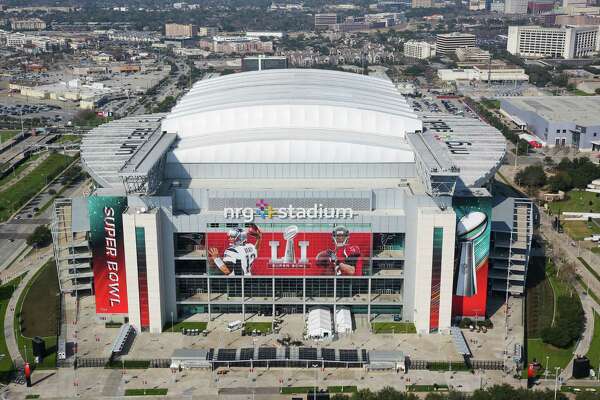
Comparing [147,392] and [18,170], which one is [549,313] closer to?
[147,392]

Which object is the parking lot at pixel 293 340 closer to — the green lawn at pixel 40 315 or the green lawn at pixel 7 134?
the green lawn at pixel 40 315

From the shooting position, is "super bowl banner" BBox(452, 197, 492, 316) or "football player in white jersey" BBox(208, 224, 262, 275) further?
"football player in white jersey" BBox(208, 224, 262, 275)

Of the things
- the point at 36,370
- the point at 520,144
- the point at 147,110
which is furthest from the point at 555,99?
the point at 36,370

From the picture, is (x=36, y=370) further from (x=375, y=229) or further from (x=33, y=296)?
(x=375, y=229)

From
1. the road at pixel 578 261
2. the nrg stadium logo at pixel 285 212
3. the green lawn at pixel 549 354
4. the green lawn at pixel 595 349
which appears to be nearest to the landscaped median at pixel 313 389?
the nrg stadium logo at pixel 285 212

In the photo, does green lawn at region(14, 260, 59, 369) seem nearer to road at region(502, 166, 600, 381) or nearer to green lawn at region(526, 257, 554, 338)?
green lawn at region(526, 257, 554, 338)

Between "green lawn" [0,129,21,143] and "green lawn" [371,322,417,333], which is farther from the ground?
"green lawn" [0,129,21,143]

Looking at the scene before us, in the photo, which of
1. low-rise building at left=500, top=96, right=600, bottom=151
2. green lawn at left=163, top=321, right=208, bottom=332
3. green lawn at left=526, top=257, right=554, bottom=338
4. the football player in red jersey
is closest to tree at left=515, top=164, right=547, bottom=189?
low-rise building at left=500, top=96, right=600, bottom=151
